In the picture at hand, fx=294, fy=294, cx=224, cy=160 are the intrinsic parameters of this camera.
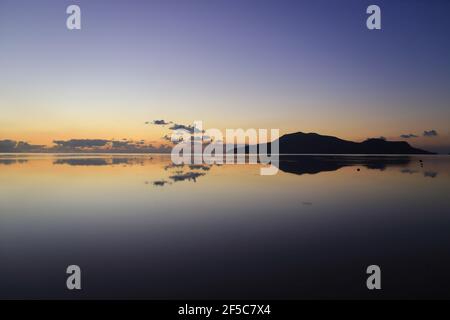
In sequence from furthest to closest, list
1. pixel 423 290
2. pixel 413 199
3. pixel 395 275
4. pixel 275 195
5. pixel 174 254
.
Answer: pixel 275 195 → pixel 413 199 → pixel 174 254 → pixel 395 275 → pixel 423 290

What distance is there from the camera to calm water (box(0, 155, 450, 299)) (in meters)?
9.17

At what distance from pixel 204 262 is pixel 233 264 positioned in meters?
1.10

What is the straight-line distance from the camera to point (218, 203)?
2175 centimetres

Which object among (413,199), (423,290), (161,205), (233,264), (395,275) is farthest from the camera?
(413,199)

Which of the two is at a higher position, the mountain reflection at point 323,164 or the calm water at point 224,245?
the mountain reflection at point 323,164

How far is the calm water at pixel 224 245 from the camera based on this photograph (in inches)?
361

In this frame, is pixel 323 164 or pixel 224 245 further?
pixel 323 164

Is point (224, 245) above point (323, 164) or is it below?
below

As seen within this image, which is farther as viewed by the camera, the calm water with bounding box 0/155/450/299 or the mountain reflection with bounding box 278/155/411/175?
the mountain reflection with bounding box 278/155/411/175

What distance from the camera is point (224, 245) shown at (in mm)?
12883

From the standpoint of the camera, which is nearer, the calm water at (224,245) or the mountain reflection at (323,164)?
the calm water at (224,245)

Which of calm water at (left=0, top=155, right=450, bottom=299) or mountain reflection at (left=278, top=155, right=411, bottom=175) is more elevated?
mountain reflection at (left=278, top=155, right=411, bottom=175)
